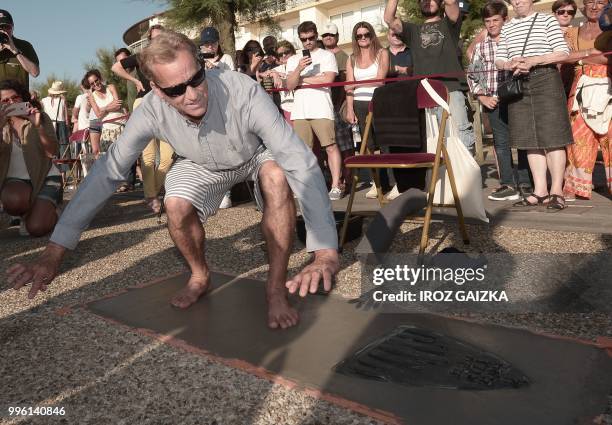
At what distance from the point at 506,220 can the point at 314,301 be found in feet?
8.01

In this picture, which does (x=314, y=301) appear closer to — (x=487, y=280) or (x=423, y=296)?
(x=423, y=296)

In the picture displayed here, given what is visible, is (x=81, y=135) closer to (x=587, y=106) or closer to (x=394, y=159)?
(x=394, y=159)

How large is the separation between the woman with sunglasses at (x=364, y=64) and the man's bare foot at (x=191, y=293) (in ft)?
11.7

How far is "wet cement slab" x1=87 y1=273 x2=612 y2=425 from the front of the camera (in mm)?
1953

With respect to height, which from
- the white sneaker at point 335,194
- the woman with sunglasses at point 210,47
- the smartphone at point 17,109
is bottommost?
the white sneaker at point 335,194

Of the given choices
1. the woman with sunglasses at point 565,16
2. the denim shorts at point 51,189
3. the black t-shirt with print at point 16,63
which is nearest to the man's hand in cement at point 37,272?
the denim shorts at point 51,189

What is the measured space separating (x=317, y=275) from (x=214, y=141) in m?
1.26

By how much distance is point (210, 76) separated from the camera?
2959mm

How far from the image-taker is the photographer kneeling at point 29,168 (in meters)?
5.29

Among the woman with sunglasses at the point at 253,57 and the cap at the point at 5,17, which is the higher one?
the cap at the point at 5,17

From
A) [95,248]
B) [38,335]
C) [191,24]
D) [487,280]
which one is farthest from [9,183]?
[191,24]

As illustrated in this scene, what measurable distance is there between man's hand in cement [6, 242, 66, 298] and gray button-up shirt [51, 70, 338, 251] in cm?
9

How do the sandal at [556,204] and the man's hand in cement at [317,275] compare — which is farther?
the sandal at [556,204]

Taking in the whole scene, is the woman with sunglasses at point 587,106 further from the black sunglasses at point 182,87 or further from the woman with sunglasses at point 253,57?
the woman with sunglasses at point 253,57
